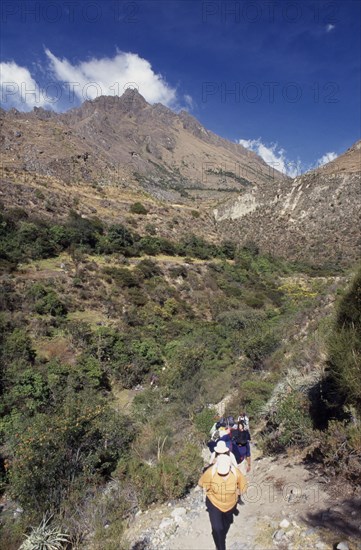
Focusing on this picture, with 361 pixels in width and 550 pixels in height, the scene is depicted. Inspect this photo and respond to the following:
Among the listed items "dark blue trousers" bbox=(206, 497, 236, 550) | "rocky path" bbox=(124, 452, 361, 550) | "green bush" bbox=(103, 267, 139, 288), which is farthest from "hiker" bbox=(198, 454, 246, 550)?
"green bush" bbox=(103, 267, 139, 288)

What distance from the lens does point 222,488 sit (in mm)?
3484

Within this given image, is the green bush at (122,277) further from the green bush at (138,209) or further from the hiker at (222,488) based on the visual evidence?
the hiker at (222,488)

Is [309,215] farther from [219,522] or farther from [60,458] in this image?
[219,522]

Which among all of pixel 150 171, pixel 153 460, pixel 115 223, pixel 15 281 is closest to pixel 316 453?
pixel 153 460

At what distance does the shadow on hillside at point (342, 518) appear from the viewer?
367cm

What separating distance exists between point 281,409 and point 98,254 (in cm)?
2187

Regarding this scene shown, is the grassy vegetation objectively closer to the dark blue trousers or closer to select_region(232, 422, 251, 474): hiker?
select_region(232, 422, 251, 474): hiker

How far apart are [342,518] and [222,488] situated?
5.01ft

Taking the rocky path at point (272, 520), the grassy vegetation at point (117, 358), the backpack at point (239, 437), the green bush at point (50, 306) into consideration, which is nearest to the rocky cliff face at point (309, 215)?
the grassy vegetation at point (117, 358)

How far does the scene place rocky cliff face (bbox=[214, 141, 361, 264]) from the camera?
42.6 m

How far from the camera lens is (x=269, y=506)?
15.4 ft

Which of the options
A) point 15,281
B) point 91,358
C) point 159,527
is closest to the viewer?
point 159,527

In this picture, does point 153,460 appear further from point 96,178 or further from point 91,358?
point 96,178

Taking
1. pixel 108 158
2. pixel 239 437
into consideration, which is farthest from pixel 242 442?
pixel 108 158
